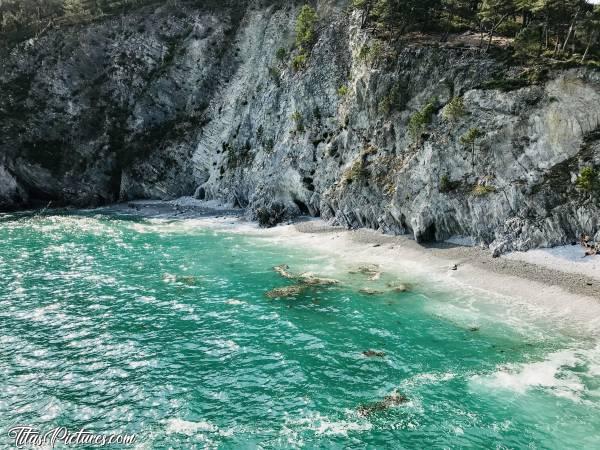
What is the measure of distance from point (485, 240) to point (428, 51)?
82.5 ft

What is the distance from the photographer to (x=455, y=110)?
157 ft

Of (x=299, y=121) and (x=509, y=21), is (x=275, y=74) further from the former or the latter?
(x=509, y=21)

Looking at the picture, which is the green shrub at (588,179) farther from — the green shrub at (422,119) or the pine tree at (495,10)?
the pine tree at (495,10)

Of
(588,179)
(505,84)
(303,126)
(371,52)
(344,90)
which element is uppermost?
(371,52)

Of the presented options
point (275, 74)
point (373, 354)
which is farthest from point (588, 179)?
point (275, 74)

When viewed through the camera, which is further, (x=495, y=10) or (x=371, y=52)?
(x=371, y=52)

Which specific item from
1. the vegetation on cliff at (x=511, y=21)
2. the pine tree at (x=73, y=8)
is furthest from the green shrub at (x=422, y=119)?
the pine tree at (x=73, y=8)

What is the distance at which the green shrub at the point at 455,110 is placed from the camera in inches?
1877

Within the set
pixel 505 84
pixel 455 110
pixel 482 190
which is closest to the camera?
pixel 482 190

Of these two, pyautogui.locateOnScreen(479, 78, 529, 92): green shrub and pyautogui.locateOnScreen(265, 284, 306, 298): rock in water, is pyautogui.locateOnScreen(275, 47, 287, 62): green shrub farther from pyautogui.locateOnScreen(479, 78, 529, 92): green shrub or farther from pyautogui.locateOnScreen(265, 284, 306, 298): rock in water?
pyautogui.locateOnScreen(265, 284, 306, 298): rock in water

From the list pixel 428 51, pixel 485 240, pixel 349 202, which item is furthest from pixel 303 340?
pixel 428 51

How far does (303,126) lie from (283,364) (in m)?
48.7

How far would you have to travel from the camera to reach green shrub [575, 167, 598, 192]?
126ft

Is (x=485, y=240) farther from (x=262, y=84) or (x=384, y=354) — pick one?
(x=262, y=84)
